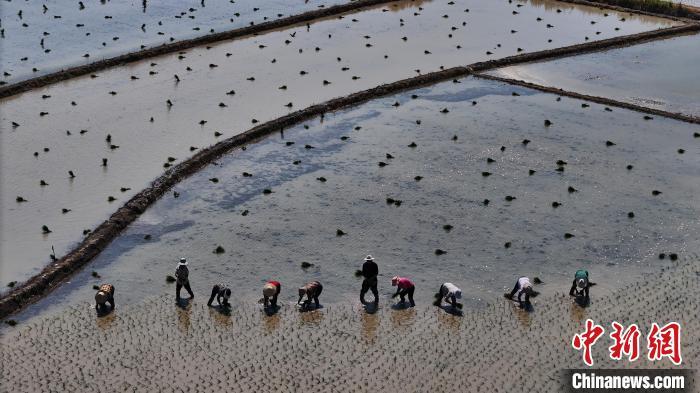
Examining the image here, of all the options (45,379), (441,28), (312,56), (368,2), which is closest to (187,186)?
(45,379)

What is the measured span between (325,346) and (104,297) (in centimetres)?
474

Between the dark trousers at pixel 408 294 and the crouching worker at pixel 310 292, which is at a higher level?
the crouching worker at pixel 310 292

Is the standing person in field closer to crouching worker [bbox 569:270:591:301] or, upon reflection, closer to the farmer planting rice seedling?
the farmer planting rice seedling

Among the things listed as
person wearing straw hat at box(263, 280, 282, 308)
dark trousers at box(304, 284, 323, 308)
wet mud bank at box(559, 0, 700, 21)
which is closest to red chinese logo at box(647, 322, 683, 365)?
dark trousers at box(304, 284, 323, 308)

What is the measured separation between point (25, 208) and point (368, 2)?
88.9ft

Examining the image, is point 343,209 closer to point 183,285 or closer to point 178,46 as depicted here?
point 183,285

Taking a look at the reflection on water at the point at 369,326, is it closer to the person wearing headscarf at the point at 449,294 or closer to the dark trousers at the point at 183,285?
the person wearing headscarf at the point at 449,294

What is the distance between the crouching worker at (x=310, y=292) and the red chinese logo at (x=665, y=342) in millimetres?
6818

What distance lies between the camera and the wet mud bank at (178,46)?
32188 millimetres

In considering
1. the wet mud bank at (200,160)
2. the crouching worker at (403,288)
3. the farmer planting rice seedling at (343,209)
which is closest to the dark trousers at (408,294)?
the crouching worker at (403,288)

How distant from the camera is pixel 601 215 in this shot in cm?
2317

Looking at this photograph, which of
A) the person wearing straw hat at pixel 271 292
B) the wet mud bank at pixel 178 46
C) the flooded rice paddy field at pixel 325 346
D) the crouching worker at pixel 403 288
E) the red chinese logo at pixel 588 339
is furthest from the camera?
the wet mud bank at pixel 178 46

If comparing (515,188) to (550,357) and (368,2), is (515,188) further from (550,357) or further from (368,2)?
(368,2)

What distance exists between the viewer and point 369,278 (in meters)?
18.5
